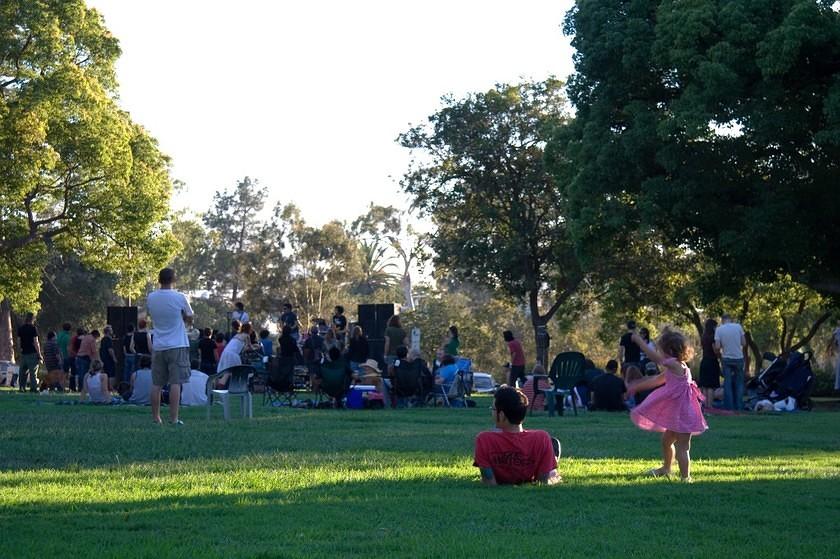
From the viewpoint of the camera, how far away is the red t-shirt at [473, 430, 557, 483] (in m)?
9.19

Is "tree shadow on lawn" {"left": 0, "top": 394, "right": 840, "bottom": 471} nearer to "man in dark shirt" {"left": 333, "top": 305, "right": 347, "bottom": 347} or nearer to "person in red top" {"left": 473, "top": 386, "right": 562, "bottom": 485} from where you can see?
"person in red top" {"left": 473, "top": 386, "right": 562, "bottom": 485}

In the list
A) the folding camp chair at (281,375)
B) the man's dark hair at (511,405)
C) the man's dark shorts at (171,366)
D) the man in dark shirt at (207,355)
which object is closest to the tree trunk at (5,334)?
the man in dark shirt at (207,355)

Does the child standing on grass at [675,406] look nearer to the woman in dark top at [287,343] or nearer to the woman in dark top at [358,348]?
the woman in dark top at [287,343]

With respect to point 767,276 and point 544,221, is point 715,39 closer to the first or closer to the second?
point 767,276

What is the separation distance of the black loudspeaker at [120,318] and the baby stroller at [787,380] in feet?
60.6

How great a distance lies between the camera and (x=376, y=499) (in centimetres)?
841

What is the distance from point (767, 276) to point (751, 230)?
143 inches

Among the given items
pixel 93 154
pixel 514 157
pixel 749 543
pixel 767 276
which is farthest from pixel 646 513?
pixel 514 157

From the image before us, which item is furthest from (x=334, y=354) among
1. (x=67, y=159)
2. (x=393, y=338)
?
(x=67, y=159)

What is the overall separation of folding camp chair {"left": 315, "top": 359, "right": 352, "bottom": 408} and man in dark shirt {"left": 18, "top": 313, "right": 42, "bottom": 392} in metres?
10.7

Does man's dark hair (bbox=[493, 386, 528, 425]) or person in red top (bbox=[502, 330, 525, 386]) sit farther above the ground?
person in red top (bbox=[502, 330, 525, 386])

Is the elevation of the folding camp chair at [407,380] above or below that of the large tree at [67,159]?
below

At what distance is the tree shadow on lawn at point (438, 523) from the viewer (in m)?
6.46

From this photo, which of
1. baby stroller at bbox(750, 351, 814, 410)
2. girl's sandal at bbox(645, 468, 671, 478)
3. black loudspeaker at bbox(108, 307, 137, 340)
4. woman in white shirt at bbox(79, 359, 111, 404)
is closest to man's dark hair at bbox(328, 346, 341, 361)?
woman in white shirt at bbox(79, 359, 111, 404)
